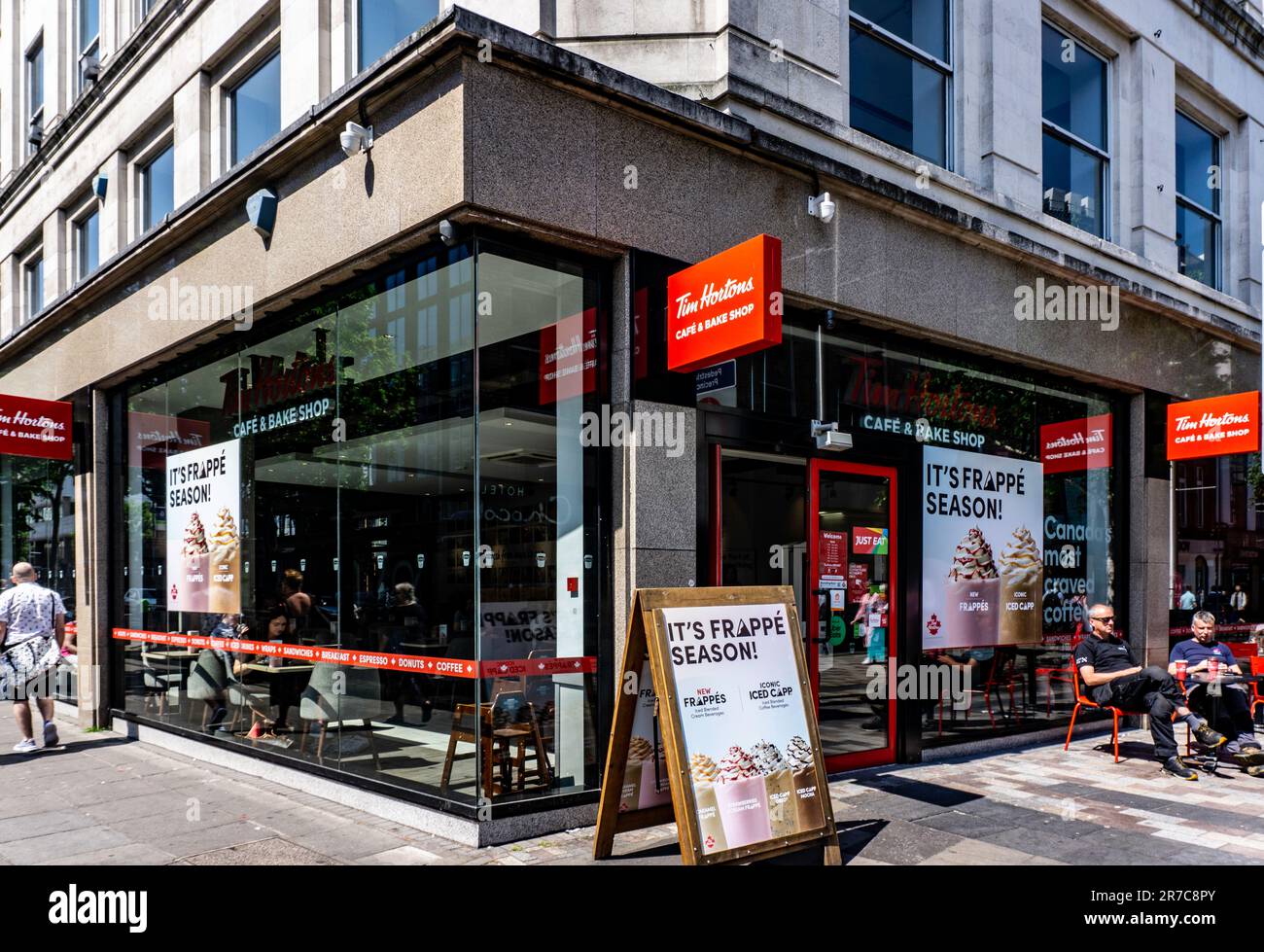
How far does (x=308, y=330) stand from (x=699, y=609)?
464 centimetres

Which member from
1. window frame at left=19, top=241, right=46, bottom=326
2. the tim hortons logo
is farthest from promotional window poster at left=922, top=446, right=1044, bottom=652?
window frame at left=19, top=241, right=46, bottom=326

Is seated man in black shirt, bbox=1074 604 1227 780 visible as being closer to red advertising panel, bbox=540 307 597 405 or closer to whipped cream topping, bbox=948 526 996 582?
whipped cream topping, bbox=948 526 996 582

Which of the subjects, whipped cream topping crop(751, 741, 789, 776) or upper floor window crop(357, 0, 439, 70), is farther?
upper floor window crop(357, 0, 439, 70)

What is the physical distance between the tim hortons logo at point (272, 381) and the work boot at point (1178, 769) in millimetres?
7933

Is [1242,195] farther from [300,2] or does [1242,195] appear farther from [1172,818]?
[300,2]

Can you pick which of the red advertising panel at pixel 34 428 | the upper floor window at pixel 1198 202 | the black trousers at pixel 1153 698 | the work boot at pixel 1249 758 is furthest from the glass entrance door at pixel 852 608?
the red advertising panel at pixel 34 428

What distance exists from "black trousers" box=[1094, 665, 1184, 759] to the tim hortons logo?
7.54 metres

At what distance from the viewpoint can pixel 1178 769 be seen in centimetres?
854

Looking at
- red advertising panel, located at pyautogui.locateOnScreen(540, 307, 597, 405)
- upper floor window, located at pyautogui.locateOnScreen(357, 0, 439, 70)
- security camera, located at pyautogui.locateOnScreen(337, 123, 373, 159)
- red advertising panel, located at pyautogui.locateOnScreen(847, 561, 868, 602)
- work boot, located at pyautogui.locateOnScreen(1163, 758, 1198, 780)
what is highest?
upper floor window, located at pyautogui.locateOnScreen(357, 0, 439, 70)

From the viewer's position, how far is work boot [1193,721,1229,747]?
28.7ft

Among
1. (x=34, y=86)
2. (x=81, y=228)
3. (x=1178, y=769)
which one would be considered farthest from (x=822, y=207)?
(x=34, y=86)

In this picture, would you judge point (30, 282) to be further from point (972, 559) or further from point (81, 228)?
point (972, 559)
